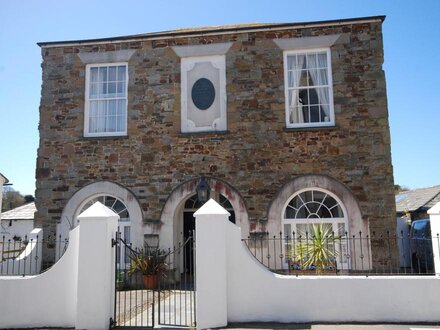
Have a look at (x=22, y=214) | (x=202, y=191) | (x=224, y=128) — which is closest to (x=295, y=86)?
(x=224, y=128)

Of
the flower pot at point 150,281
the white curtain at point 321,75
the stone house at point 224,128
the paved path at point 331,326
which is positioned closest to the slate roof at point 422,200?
the stone house at point 224,128

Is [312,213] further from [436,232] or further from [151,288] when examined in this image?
[151,288]

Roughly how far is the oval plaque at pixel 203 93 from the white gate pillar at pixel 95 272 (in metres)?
5.80

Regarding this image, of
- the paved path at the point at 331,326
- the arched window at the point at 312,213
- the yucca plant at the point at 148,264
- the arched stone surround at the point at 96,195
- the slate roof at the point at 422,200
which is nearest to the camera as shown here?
the paved path at the point at 331,326

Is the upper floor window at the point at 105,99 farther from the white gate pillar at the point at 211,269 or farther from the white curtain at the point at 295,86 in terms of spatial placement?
the white gate pillar at the point at 211,269

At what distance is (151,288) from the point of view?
11.3m

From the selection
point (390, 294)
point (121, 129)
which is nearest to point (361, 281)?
point (390, 294)

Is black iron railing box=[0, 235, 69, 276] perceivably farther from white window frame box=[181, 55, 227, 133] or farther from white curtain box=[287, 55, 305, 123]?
white curtain box=[287, 55, 305, 123]

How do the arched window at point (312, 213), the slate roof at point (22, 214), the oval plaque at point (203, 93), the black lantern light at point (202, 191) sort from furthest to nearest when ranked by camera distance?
the slate roof at point (22, 214)
the oval plaque at point (203, 93)
the arched window at point (312, 213)
the black lantern light at point (202, 191)

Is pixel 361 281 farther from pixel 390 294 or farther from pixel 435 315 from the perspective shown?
pixel 435 315

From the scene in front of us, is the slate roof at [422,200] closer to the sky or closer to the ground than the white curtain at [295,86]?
closer to the ground

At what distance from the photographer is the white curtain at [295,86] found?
12438 millimetres

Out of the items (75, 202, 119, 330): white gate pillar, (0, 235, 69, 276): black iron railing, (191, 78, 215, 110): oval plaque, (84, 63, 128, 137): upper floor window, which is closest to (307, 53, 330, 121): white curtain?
(191, 78, 215, 110): oval plaque

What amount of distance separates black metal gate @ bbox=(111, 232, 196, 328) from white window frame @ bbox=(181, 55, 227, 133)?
3151 mm
